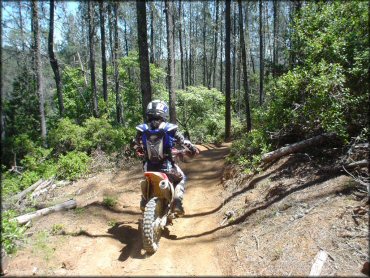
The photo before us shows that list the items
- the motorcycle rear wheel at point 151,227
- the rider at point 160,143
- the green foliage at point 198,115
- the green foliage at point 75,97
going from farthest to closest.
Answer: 1. the green foliage at point 75,97
2. the green foliage at point 198,115
3. the rider at point 160,143
4. the motorcycle rear wheel at point 151,227

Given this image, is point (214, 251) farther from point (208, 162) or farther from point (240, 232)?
point (208, 162)

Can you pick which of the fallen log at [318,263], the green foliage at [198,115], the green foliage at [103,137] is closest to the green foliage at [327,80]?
the fallen log at [318,263]

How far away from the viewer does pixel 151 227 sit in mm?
5176

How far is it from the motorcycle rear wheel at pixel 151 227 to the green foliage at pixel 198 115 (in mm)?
15937

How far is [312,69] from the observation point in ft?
23.0

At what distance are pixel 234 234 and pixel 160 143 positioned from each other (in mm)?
2166

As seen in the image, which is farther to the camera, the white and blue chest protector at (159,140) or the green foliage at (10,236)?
the white and blue chest protector at (159,140)

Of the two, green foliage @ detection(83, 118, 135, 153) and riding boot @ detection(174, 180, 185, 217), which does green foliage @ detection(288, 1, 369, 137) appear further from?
green foliage @ detection(83, 118, 135, 153)

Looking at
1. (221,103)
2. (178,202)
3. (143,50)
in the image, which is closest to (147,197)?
(178,202)

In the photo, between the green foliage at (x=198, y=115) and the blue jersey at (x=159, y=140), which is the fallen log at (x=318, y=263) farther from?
the green foliage at (x=198, y=115)

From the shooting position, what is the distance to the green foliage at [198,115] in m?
21.7

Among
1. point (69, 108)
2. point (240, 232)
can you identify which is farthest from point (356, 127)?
point (69, 108)

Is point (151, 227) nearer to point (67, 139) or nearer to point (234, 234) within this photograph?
point (234, 234)

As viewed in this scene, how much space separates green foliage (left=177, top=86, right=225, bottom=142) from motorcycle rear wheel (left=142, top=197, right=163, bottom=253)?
627 inches
